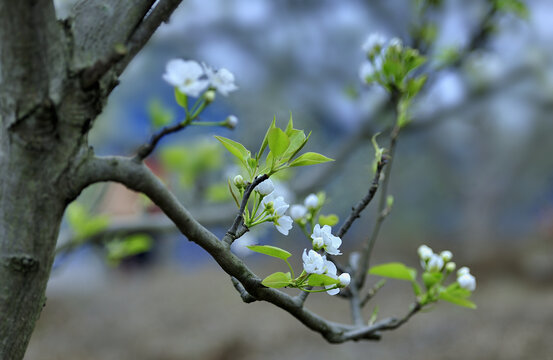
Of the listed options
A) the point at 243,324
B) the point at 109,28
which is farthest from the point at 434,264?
the point at 243,324

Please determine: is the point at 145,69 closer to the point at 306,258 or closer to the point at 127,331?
the point at 127,331

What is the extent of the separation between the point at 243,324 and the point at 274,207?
2.47m

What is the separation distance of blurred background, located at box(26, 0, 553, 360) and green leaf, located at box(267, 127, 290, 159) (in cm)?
119

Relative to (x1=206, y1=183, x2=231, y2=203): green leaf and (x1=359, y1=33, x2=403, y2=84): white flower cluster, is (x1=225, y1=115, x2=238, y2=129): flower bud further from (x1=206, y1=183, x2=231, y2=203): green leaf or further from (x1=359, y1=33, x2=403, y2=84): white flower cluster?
(x1=206, y1=183, x2=231, y2=203): green leaf

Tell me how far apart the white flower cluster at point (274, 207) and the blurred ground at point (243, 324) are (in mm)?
1544

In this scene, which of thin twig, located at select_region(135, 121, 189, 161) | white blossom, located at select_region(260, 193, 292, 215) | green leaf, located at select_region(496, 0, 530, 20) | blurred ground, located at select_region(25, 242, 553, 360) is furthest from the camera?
blurred ground, located at select_region(25, 242, 553, 360)

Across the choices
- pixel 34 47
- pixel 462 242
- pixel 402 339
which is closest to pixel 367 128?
pixel 402 339

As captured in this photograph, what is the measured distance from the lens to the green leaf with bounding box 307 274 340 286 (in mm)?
422

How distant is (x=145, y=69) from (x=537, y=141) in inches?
139

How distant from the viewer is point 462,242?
14.2 feet

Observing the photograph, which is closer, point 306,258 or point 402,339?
point 306,258

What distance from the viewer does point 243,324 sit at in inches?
110

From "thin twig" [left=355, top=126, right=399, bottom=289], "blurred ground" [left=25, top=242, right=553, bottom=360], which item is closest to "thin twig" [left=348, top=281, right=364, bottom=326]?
"thin twig" [left=355, top=126, right=399, bottom=289]

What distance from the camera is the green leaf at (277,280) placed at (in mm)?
420
